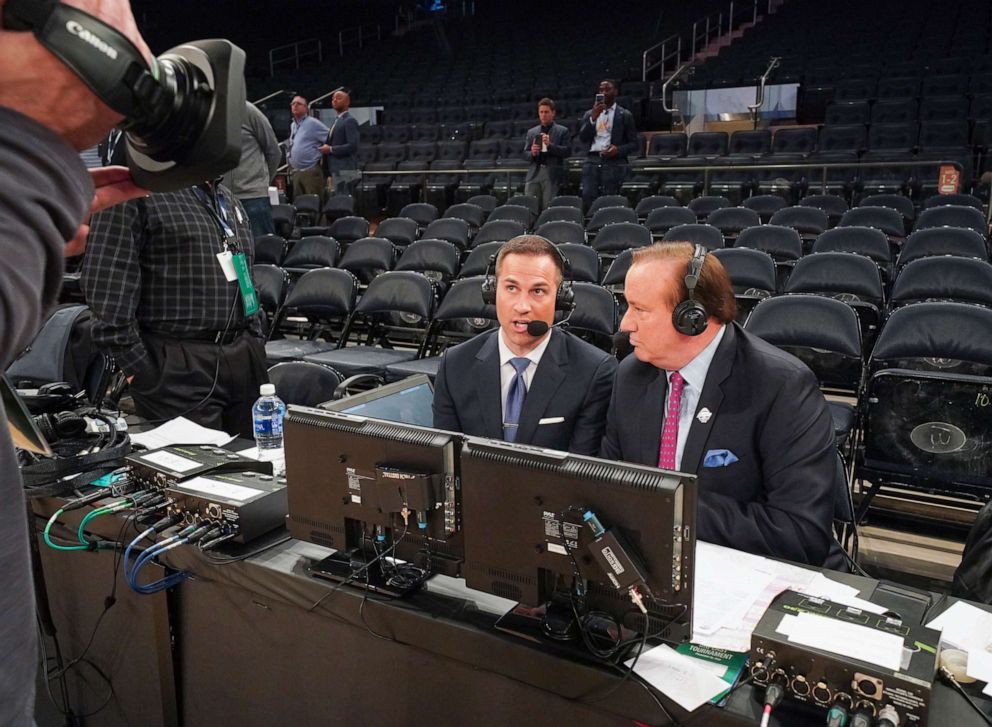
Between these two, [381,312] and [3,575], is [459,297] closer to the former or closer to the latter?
[381,312]

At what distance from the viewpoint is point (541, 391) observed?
99.1 inches

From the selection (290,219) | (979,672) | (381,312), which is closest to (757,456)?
(979,672)

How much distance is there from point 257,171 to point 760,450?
5.38m

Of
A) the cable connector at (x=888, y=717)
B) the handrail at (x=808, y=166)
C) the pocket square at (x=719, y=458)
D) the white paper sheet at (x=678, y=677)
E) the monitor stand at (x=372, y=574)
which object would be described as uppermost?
the handrail at (x=808, y=166)

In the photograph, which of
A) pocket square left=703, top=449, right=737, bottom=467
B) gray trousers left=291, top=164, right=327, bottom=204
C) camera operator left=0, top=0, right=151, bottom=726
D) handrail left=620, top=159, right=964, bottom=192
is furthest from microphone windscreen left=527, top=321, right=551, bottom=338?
gray trousers left=291, top=164, right=327, bottom=204

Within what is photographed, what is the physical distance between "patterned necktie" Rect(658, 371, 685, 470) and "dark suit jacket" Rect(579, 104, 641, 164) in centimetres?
646

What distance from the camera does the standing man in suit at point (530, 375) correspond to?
252cm

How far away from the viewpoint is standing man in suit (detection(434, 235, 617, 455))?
99.2 inches

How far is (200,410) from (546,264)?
1.44 metres

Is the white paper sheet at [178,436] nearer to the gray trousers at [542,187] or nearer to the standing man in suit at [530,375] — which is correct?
the standing man in suit at [530,375]

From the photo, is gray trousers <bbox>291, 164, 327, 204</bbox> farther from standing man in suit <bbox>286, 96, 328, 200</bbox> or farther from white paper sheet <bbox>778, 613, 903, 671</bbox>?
white paper sheet <bbox>778, 613, 903, 671</bbox>

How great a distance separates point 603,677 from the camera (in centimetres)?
135

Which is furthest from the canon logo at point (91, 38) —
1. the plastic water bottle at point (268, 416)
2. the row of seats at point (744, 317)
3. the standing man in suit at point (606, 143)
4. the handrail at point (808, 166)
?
the handrail at point (808, 166)

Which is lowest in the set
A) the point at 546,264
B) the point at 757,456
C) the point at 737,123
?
the point at 757,456
